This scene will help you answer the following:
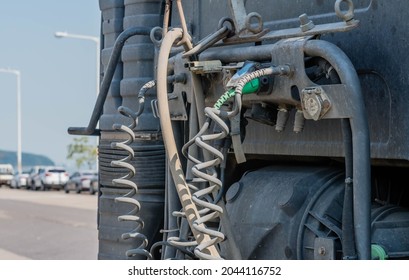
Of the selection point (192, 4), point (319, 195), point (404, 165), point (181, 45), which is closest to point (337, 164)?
point (319, 195)

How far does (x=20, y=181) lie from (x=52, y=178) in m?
4.86

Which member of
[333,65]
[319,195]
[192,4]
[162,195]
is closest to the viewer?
[333,65]

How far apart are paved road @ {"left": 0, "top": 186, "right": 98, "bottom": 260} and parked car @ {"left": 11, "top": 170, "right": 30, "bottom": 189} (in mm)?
17743

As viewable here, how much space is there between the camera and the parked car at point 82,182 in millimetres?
35994

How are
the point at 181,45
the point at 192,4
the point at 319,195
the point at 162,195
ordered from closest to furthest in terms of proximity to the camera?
1. the point at 319,195
2. the point at 181,45
3. the point at 192,4
4. the point at 162,195

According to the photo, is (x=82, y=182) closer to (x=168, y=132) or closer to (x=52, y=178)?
(x=52, y=178)

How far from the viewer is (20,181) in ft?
147

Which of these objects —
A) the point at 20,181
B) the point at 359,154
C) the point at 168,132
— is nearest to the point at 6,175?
the point at 20,181

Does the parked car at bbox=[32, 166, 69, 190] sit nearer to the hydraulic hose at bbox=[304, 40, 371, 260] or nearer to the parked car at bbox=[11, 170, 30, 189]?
the parked car at bbox=[11, 170, 30, 189]

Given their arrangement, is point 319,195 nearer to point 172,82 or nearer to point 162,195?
point 172,82

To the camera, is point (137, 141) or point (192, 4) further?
point (137, 141)

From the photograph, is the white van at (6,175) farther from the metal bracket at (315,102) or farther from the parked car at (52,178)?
the metal bracket at (315,102)

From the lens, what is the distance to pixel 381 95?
10.2ft

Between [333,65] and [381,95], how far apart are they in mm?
195
